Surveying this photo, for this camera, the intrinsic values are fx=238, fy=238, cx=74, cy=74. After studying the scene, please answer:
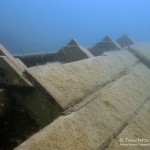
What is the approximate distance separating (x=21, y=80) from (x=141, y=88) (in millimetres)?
2069

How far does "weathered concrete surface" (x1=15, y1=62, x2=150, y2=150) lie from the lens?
1586 millimetres

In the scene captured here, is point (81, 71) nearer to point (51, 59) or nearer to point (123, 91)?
point (123, 91)

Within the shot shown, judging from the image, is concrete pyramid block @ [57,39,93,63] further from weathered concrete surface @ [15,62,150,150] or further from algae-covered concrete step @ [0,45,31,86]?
algae-covered concrete step @ [0,45,31,86]

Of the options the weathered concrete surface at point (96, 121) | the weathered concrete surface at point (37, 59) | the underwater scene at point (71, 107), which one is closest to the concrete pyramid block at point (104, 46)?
the weathered concrete surface at point (37, 59)

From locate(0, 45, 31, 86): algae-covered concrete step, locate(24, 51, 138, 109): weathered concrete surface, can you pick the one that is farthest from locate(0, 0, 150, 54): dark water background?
locate(0, 45, 31, 86): algae-covered concrete step

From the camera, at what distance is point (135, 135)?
230 cm

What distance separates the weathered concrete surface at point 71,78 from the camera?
2078 millimetres

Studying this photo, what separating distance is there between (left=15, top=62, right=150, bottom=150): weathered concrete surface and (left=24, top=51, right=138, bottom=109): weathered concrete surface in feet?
0.35

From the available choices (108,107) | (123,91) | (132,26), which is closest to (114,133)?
(108,107)

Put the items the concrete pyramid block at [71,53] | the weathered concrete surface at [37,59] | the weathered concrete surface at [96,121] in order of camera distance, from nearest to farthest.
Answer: the weathered concrete surface at [96,121], the weathered concrete surface at [37,59], the concrete pyramid block at [71,53]

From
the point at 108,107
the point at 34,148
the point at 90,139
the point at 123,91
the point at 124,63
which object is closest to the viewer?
the point at 34,148

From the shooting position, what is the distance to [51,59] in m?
4.46

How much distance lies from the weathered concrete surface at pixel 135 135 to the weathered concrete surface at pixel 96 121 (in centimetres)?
5

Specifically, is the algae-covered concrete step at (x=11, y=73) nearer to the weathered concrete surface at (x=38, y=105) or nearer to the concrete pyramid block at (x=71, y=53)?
the weathered concrete surface at (x=38, y=105)
